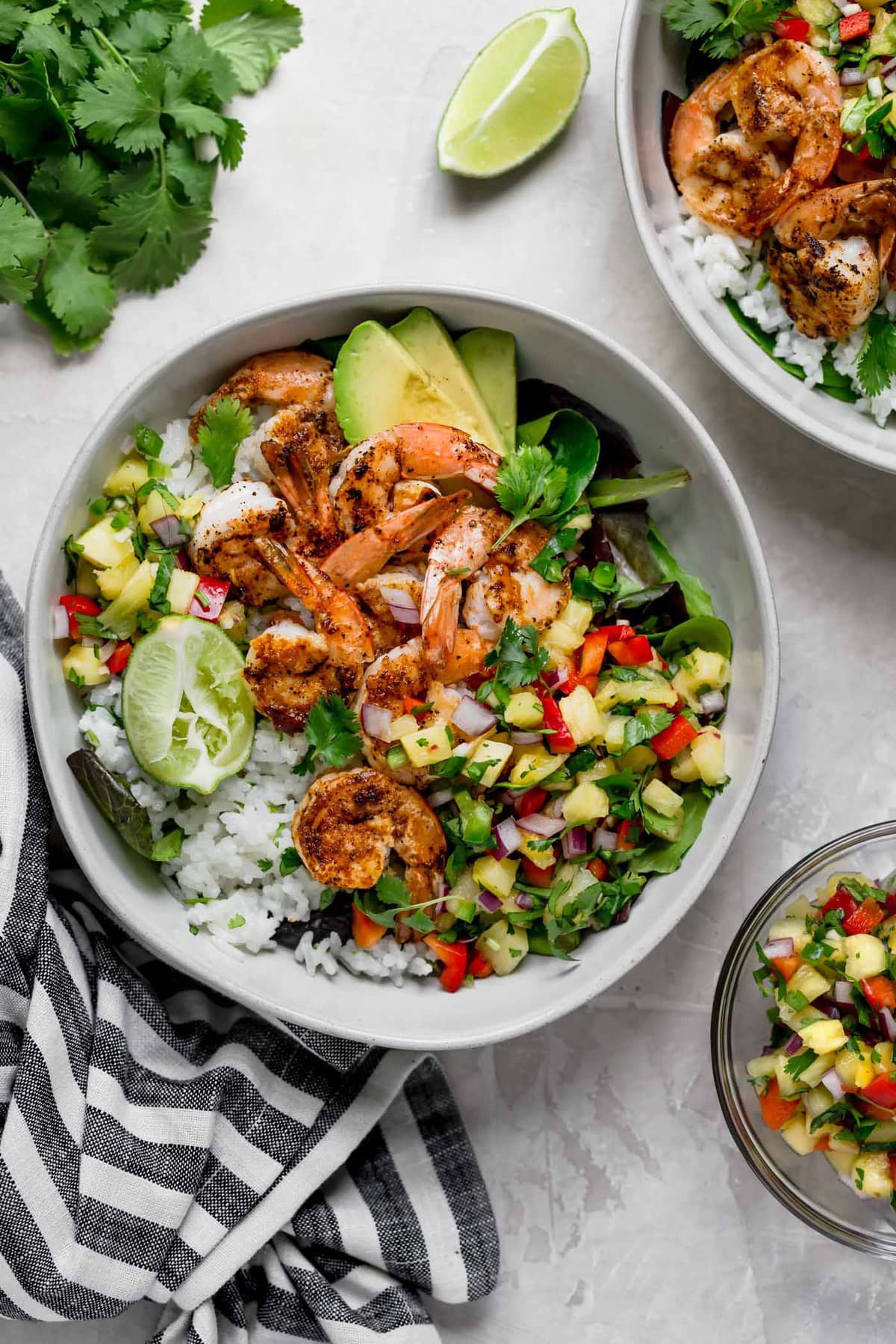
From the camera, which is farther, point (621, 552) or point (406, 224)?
point (406, 224)

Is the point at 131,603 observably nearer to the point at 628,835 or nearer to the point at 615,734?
the point at 615,734

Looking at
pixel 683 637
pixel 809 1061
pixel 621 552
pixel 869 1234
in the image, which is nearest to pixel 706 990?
pixel 809 1061

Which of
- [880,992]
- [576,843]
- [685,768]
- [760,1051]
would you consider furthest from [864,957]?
[576,843]

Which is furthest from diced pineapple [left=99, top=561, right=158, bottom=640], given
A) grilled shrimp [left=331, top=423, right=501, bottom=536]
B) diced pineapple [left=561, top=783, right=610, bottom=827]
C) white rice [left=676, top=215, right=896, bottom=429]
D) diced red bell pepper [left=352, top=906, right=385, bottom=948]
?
white rice [left=676, top=215, right=896, bottom=429]

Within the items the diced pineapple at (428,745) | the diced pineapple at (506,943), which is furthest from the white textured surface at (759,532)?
the diced pineapple at (428,745)

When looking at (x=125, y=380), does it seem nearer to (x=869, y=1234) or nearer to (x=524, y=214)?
(x=524, y=214)
